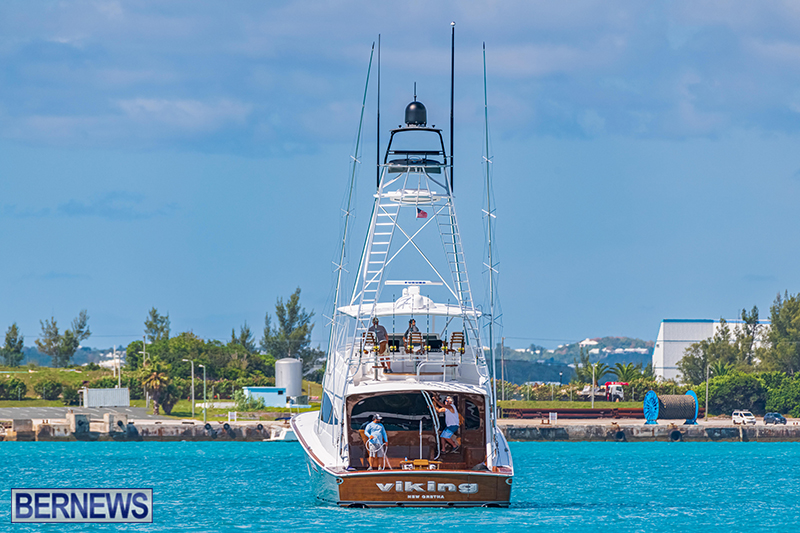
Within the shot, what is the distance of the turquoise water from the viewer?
1254 inches

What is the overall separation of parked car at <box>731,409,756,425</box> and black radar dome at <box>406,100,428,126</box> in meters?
66.4

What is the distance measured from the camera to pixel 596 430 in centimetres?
8581

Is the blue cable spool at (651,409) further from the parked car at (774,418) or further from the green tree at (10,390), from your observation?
the green tree at (10,390)

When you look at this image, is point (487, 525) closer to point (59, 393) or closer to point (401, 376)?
point (401, 376)

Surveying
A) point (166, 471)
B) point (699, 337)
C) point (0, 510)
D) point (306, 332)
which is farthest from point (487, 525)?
point (699, 337)

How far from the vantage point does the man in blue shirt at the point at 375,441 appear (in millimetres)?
31828

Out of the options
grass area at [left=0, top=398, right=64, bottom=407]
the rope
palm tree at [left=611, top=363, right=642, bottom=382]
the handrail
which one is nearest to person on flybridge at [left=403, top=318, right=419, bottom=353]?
the handrail

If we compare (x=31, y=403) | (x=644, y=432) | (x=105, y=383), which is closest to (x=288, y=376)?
(x=105, y=383)

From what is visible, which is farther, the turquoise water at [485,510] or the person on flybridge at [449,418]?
the person on flybridge at [449,418]

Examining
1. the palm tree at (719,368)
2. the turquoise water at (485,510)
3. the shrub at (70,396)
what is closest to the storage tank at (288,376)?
the shrub at (70,396)

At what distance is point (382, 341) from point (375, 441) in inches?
142

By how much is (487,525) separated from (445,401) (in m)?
4.29

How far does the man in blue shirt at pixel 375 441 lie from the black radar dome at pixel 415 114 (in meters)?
10.1

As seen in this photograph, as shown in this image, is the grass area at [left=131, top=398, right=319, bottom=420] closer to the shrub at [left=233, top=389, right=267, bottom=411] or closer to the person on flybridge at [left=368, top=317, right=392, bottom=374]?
the shrub at [left=233, top=389, right=267, bottom=411]
